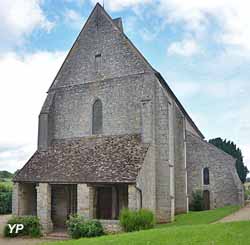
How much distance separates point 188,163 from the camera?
31125mm

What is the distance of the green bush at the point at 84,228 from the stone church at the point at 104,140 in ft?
3.62

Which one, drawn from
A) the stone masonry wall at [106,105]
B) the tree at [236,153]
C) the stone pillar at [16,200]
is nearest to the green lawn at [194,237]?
the stone pillar at [16,200]

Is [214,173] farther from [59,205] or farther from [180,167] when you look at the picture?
[59,205]

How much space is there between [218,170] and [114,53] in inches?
557

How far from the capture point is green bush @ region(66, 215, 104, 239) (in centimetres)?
1741

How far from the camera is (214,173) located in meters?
30.2

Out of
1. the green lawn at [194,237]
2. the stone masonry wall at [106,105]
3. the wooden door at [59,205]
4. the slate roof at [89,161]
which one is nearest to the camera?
the green lawn at [194,237]

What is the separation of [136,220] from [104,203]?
19.9 ft

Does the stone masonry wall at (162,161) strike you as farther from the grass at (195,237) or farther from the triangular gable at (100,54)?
the grass at (195,237)

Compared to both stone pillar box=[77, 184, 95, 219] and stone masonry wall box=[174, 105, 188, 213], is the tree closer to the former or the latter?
stone masonry wall box=[174, 105, 188, 213]

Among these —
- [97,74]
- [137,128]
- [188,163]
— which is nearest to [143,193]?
[137,128]

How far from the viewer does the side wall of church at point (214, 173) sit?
97.0ft

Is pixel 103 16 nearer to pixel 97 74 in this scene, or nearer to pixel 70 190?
pixel 97 74
